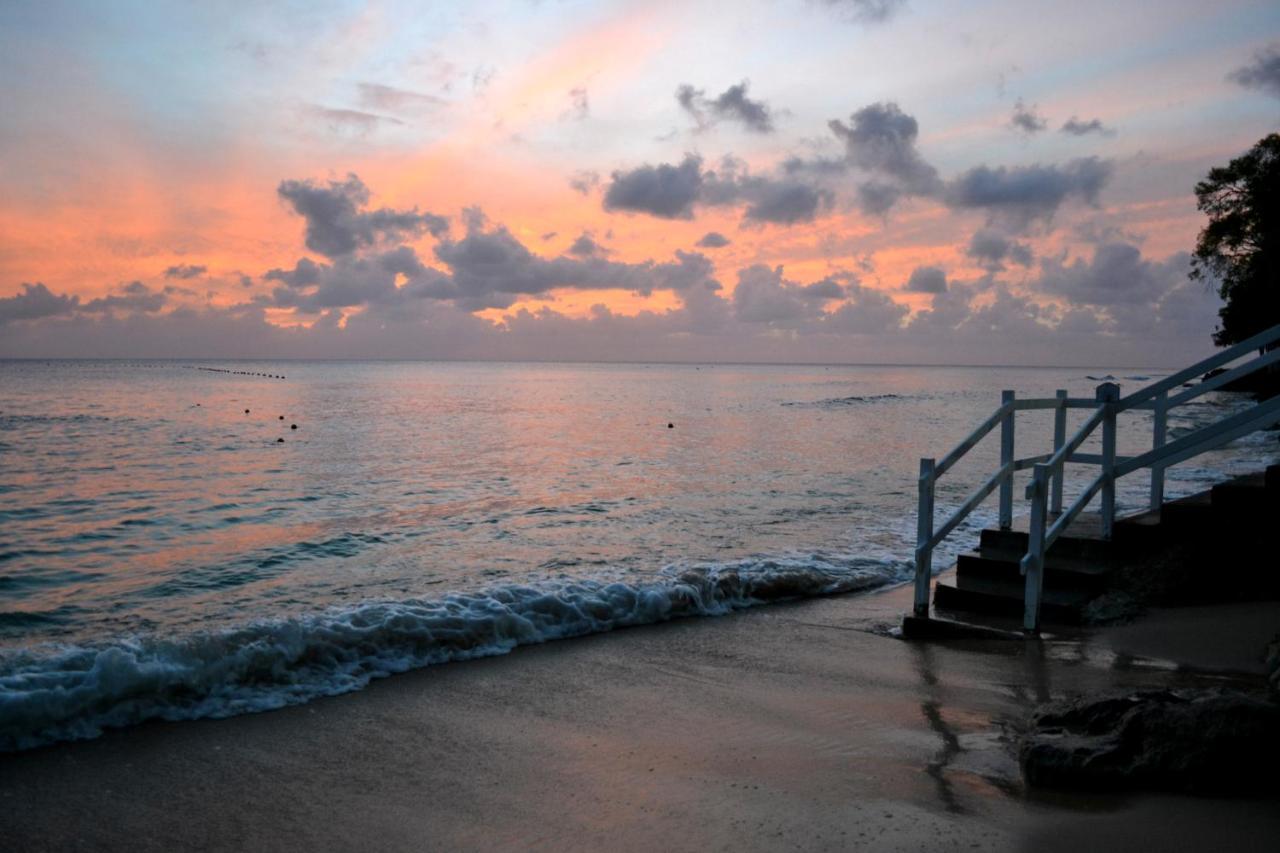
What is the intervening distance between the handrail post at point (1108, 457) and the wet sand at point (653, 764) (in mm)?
1284

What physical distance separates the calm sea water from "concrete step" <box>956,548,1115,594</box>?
73.5 inches

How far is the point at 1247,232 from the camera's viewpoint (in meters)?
43.5

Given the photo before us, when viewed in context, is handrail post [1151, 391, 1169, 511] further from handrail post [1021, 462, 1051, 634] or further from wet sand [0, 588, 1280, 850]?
handrail post [1021, 462, 1051, 634]

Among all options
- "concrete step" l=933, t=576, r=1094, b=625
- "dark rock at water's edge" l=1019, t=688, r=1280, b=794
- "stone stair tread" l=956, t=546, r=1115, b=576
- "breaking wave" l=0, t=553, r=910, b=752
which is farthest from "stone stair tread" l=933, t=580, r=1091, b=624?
"dark rock at water's edge" l=1019, t=688, r=1280, b=794

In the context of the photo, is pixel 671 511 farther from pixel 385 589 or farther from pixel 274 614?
pixel 274 614

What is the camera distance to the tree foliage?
4003 centimetres

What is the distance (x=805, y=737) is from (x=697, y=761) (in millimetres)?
761

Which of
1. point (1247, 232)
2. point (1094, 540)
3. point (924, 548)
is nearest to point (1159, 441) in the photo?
point (1094, 540)

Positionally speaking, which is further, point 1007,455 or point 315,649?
point 1007,455

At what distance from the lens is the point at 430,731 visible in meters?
5.65

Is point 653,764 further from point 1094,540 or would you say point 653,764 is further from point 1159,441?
point 1159,441

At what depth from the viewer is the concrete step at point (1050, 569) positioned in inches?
320

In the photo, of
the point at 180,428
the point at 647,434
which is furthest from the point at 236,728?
the point at 180,428

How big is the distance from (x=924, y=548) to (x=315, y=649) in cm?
527
